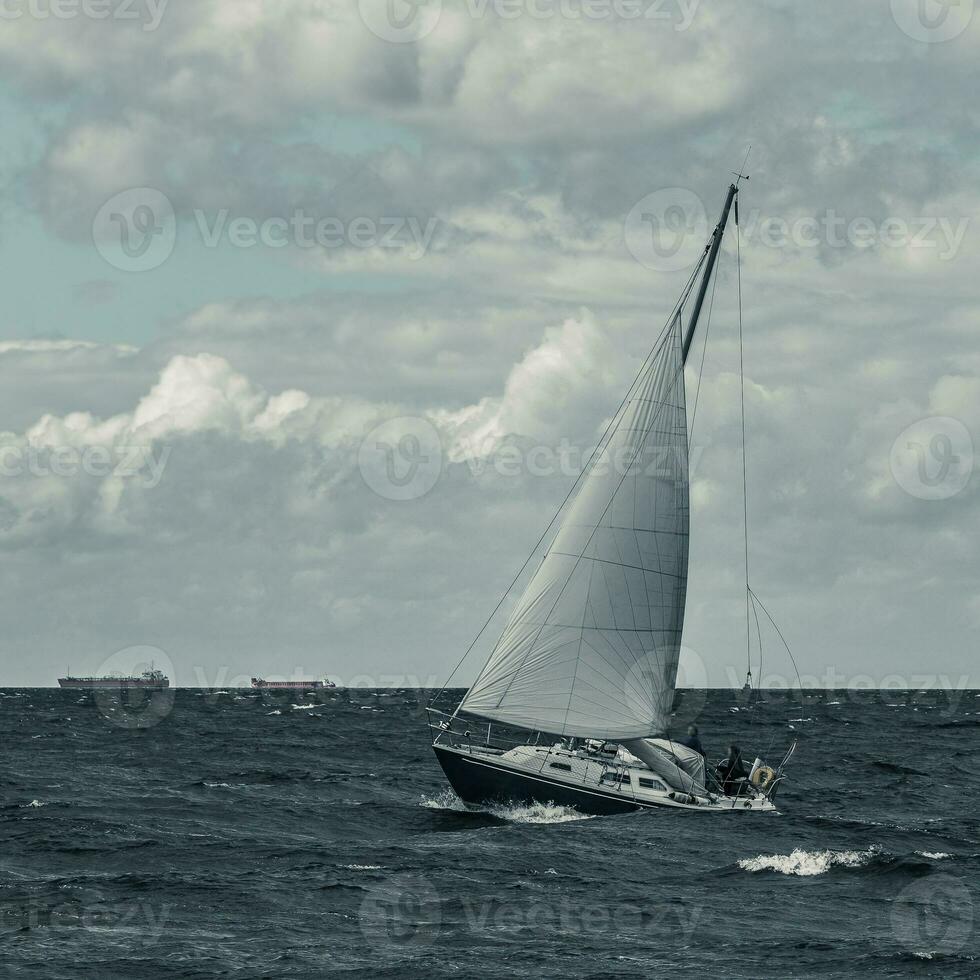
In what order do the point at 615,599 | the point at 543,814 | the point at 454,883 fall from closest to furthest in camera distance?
the point at 454,883
the point at 543,814
the point at 615,599

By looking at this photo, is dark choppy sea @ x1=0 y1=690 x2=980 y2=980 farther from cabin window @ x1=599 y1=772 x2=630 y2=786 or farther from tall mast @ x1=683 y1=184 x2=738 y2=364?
tall mast @ x1=683 y1=184 x2=738 y2=364

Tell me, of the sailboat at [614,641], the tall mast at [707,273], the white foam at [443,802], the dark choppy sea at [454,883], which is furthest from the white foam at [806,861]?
the tall mast at [707,273]

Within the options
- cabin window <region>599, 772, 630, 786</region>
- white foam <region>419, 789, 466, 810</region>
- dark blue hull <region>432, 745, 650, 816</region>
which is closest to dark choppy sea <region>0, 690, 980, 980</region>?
white foam <region>419, 789, 466, 810</region>

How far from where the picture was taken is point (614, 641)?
37344 mm

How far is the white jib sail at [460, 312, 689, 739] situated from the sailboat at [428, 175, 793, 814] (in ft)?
0.09

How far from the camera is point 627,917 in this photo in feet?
83.9

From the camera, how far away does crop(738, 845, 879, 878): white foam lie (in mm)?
30125

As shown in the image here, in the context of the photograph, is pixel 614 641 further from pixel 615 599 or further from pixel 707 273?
pixel 707 273

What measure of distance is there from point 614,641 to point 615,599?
1107mm

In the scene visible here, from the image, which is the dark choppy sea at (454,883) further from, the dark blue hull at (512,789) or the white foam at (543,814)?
the dark blue hull at (512,789)

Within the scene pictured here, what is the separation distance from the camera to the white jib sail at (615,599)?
37.1m

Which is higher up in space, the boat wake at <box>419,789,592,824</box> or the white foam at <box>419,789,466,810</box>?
→ the boat wake at <box>419,789,592,824</box>

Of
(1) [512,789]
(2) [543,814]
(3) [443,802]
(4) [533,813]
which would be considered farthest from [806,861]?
(3) [443,802]

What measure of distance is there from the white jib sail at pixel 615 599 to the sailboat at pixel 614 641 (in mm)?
27
